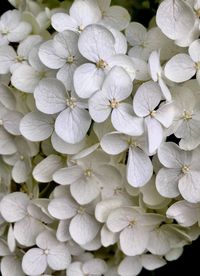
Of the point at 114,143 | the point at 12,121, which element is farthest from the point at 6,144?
the point at 114,143

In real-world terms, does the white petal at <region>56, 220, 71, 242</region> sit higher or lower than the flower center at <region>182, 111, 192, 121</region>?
lower

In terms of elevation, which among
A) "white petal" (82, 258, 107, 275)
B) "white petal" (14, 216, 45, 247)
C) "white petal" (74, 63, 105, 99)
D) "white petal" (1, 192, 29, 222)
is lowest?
"white petal" (82, 258, 107, 275)

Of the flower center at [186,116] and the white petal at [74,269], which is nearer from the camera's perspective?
the flower center at [186,116]

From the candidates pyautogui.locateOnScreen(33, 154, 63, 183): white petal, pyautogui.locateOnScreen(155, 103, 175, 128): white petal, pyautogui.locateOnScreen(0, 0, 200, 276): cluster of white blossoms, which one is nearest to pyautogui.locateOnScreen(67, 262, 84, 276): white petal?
pyautogui.locateOnScreen(0, 0, 200, 276): cluster of white blossoms

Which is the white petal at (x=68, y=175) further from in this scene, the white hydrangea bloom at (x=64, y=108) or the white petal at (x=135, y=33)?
the white petal at (x=135, y=33)

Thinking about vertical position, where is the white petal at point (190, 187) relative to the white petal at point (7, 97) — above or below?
below

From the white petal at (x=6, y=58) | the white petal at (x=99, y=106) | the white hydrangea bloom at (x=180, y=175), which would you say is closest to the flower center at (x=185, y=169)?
the white hydrangea bloom at (x=180, y=175)

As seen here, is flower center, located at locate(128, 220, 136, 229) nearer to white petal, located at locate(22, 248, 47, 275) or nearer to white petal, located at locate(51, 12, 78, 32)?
white petal, located at locate(22, 248, 47, 275)

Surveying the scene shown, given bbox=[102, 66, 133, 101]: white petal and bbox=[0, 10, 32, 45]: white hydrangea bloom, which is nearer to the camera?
bbox=[102, 66, 133, 101]: white petal
